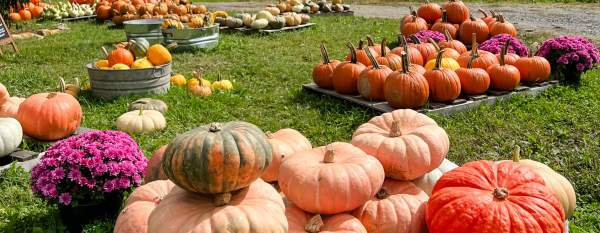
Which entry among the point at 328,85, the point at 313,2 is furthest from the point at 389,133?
the point at 313,2

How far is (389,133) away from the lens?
3158 millimetres

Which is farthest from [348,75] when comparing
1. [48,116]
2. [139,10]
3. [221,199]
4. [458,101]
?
[139,10]

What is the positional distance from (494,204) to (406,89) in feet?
10.3

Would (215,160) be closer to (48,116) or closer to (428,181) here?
(428,181)

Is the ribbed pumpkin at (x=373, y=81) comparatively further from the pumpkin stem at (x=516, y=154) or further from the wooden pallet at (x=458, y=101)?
the pumpkin stem at (x=516, y=154)

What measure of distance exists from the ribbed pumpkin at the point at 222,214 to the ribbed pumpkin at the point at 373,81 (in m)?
3.50

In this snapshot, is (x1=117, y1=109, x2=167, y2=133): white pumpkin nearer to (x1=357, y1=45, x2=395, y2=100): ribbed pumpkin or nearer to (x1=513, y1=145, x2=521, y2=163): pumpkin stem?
(x1=357, y1=45, x2=395, y2=100): ribbed pumpkin

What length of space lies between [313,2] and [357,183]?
13.6 meters

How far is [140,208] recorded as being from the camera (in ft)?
9.45

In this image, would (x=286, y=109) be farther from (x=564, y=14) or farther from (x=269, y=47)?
(x=564, y=14)

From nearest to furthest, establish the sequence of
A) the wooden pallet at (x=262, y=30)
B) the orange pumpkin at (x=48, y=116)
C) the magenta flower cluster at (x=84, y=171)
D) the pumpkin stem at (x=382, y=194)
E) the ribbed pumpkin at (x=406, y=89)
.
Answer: the pumpkin stem at (x=382, y=194)
the magenta flower cluster at (x=84, y=171)
the orange pumpkin at (x=48, y=116)
the ribbed pumpkin at (x=406, y=89)
the wooden pallet at (x=262, y=30)

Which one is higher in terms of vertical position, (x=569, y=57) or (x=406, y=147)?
(x=406, y=147)

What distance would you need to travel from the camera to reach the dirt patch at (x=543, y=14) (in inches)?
465

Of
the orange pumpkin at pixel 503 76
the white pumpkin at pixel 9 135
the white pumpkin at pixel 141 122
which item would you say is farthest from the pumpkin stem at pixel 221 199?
the orange pumpkin at pixel 503 76
